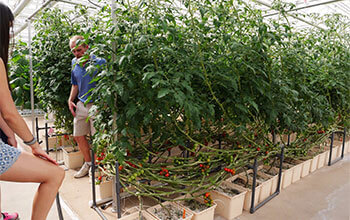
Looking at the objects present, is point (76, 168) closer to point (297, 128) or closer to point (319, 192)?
point (297, 128)

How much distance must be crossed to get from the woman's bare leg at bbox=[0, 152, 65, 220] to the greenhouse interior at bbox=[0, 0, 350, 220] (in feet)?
0.31

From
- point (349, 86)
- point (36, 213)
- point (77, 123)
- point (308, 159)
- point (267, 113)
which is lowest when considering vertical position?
point (308, 159)

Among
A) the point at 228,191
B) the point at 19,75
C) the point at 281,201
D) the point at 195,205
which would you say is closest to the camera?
the point at 195,205

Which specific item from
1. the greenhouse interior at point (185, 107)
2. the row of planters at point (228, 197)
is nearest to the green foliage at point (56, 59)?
the greenhouse interior at point (185, 107)

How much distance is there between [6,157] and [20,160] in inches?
2.2

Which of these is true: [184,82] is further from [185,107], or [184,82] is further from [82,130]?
[82,130]

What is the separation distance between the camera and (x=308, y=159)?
110 inches

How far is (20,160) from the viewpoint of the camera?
40.0 inches

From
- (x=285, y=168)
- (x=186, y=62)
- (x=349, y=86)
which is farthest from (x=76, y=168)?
(x=349, y=86)

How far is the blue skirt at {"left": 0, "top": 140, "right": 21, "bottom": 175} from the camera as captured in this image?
3.15ft

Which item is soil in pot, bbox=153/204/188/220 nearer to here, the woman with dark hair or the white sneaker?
the woman with dark hair

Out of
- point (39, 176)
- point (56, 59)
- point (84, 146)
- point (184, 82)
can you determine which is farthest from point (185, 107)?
point (56, 59)

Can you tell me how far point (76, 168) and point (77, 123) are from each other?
23.8 inches

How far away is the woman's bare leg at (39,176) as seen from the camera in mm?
1013
